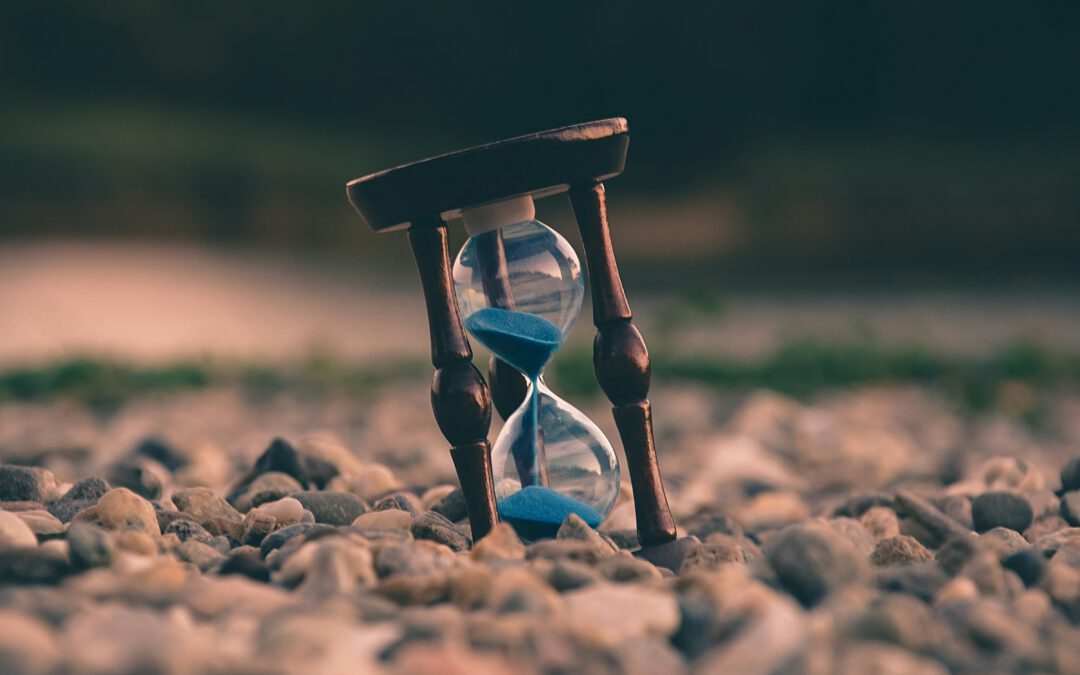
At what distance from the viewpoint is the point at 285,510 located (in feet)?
7.32

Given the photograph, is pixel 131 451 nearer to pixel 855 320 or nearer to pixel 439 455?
pixel 439 455

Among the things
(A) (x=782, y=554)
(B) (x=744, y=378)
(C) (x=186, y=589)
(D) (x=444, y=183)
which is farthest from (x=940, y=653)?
(B) (x=744, y=378)

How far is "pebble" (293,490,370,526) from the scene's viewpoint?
2.30 m

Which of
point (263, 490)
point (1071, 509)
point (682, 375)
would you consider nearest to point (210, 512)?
point (263, 490)

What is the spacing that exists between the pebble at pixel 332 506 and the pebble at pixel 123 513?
33 centimetres

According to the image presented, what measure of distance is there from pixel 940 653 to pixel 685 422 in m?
3.64

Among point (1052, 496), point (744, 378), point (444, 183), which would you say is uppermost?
point (444, 183)

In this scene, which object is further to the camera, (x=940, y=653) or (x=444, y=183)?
(x=444, y=183)

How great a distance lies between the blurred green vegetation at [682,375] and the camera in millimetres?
6160

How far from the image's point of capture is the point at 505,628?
1324 mm

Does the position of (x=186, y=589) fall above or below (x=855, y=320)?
above

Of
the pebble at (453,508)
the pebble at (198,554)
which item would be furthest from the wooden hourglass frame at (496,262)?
the pebble at (198,554)

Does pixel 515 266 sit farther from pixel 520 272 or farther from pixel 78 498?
pixel 78 498

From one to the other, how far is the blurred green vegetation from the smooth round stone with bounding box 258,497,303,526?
3716 mm
